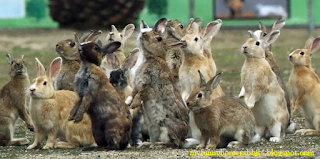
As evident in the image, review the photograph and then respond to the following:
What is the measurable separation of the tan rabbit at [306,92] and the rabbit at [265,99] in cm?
50

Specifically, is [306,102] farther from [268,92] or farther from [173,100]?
[173,100]

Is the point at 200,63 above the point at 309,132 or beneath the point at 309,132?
above

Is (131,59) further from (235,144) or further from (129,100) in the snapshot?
(235,144)

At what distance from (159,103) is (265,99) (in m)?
1.63

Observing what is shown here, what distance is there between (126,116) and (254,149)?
149 cm

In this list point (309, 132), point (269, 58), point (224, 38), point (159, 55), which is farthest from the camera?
point (224, 38)

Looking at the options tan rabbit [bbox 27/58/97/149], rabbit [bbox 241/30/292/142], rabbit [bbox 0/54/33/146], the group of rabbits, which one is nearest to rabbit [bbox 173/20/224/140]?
the group of rabbits

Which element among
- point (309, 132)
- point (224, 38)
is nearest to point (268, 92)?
point (309, 132)

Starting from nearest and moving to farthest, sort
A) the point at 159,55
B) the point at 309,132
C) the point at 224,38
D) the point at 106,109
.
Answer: the point at 106,109 < the point at 159,55 < the point at 309,132 < the point at 224,38

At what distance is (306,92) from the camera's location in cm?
1324

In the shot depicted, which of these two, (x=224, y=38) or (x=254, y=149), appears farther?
(x=224, y=38)

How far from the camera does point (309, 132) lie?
42.3 feet

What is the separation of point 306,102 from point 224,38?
15229 millimetres

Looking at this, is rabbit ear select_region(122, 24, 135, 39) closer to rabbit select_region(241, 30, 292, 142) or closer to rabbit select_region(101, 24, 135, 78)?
rabbit select_region(101, 24, 135, 78)
